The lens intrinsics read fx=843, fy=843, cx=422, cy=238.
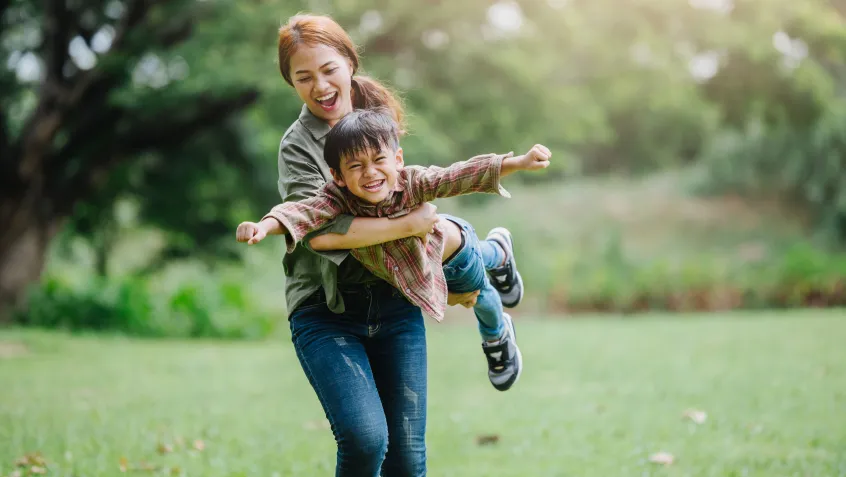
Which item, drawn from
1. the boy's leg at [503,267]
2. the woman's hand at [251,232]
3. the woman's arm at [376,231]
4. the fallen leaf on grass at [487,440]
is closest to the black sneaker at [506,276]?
the boy's leg at [503,267]

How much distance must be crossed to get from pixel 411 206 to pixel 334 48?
0.67 m

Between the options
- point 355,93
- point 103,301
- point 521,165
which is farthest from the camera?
point 103,301

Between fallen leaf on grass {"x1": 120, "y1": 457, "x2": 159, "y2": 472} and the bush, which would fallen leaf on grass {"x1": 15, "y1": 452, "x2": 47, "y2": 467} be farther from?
the bush

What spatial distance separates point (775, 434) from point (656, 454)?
3.38ft

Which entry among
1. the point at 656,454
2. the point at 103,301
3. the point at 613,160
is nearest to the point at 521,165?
the point at 656,454

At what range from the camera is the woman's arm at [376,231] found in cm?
278

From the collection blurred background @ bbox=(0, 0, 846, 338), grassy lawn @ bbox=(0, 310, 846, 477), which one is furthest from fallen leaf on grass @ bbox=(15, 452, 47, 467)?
blurred background @ bbox=(0, 0, 846, 338)

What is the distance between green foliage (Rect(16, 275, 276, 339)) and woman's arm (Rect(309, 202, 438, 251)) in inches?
438

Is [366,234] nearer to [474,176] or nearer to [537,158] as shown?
[474,176]

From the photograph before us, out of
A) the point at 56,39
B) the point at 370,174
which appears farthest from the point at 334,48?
the point at 56,39

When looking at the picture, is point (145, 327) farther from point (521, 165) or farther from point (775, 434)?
point (521, 165)

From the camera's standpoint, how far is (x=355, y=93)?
3260 mm

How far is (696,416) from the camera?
6.04 metres

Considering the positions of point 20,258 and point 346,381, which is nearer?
point 346,381
